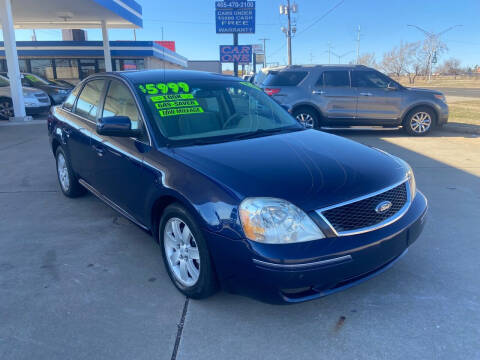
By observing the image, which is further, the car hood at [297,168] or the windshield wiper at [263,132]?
the windshield wiper at [263,132]

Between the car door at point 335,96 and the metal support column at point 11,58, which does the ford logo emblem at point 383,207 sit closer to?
the car door at point 335,96

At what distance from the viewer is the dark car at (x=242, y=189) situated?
2318mm

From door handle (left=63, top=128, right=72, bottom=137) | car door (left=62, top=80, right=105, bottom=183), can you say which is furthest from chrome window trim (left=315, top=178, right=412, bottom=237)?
door handle (left=63, top=128, right=72, bottom=137)

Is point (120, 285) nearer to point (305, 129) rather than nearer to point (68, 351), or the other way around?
point (68, 351)

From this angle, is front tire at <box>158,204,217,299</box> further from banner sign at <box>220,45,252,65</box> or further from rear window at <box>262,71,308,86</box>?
banner sign at <box>220,45,252,65</box>

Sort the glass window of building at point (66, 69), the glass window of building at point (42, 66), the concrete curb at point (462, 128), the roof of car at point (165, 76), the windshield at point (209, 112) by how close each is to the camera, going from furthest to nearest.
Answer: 1. the glass window of building at point (66, 69)
2. the glass window of building at point (42, 66)
3. the concrete curb at point (462, 128)
4. the roof of car at point (165, 76)
5. the windshield at point (209, 112)

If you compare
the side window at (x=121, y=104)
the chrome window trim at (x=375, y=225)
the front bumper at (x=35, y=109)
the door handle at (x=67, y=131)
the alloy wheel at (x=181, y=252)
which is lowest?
the alloy wheel at (x=181, y=252)

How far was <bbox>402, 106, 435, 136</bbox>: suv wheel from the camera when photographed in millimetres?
9914

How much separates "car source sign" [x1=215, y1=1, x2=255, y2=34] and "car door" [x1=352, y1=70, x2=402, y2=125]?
10.9m

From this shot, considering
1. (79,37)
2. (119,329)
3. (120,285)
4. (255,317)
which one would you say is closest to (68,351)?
(119,329)

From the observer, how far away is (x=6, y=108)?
13492 mm

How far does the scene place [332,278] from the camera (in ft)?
7.65

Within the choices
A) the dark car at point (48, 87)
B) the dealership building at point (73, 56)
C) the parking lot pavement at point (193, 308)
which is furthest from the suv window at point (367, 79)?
the dealership building at point (73, 56)

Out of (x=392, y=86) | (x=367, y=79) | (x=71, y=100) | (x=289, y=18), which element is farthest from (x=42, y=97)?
(x=289, y=18)
